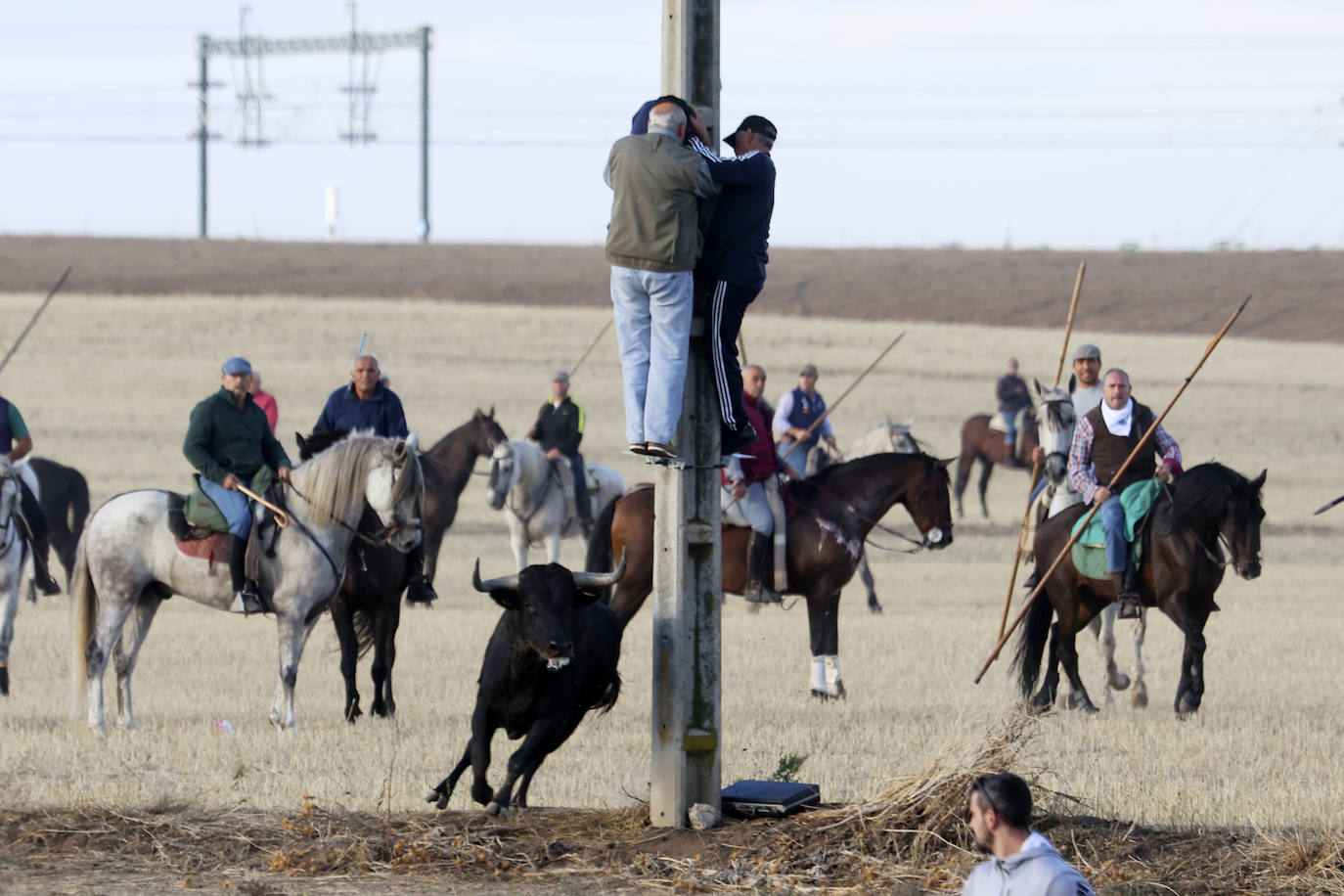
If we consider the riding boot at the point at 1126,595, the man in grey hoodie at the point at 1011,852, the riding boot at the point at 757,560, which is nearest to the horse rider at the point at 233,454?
the riding boot at the point at 757,560

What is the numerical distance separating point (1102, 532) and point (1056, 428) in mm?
1015

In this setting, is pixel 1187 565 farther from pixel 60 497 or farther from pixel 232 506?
pixel 60 497

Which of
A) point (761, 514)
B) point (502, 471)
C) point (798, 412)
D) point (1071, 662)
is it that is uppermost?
point (798, 412)

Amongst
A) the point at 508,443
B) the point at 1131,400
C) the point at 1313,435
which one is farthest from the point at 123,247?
the point at 1131,400

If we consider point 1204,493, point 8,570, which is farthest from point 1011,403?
point 8,570

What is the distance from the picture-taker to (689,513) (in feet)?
25.2

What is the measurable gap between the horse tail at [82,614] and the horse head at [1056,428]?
23.2ft

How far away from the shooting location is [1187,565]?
12.9 meters

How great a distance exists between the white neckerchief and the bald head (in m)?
6.99

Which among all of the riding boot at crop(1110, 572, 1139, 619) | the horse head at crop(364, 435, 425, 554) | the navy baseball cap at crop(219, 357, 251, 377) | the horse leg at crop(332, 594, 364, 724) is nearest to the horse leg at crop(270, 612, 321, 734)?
the horse leg at crop(332, 594, 364, 724)

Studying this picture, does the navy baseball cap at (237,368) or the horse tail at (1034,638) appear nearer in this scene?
the navy baseball cap at (237,368)

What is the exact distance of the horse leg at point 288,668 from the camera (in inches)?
470

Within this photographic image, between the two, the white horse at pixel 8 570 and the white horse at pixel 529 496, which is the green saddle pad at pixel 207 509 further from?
the white horse at pixel 529 496

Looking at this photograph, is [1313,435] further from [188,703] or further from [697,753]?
[697,753]
